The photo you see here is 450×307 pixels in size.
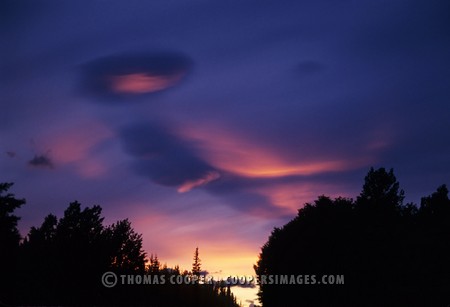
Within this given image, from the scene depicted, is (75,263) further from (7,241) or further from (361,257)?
(361,257)

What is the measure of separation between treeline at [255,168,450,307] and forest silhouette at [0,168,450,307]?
0.39 feet

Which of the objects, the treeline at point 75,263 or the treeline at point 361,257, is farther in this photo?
the treeline at point 361,257

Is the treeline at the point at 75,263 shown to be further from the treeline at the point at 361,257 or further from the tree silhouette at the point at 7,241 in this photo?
the treeline at the point at 361,257

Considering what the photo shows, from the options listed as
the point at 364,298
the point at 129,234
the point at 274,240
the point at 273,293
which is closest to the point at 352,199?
the point at 274,240

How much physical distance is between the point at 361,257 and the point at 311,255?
24.1ft

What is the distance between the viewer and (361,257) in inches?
2328

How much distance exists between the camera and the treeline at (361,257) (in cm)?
5716

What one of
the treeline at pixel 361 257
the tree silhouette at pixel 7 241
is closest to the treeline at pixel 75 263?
the tree silhouette at pixel 7 241

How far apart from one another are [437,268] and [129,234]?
39039mm

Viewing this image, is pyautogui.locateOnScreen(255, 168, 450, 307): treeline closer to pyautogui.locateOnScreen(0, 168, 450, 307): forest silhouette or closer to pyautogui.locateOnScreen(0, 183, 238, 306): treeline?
pyautogui.locateOnScreen(0, 168, 450, 307): forest silhouette

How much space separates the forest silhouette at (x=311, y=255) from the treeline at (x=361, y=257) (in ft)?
0.39

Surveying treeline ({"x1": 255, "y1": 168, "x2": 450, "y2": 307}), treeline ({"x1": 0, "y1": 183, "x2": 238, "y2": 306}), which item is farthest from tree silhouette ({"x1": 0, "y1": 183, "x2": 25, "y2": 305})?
treeline ({"x1": 255, "y1": 168, "x2": 450, "y2": 307})

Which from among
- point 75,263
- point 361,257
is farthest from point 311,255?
point 75,263

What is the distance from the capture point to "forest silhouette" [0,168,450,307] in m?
37.1
